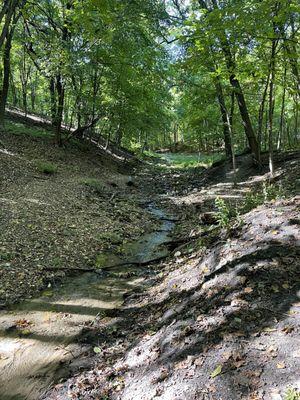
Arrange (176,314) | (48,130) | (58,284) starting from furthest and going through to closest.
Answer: (48,130), (58,284), (176,314)

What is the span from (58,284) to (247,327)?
13.7 ft

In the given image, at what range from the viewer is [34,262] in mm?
7184

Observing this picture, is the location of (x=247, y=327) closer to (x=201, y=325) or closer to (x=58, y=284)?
(x=201, y=325)

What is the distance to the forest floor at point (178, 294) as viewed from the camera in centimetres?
341

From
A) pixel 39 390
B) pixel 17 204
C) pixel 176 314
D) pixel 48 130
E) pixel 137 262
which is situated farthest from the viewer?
pixel 48 130

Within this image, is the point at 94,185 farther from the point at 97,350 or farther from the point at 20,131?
the point at 97,350

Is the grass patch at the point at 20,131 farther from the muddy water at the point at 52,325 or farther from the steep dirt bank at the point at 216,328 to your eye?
the steep dirt bank at the point at 216,328

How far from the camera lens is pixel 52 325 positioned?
5.55 m

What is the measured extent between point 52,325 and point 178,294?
2143 mm

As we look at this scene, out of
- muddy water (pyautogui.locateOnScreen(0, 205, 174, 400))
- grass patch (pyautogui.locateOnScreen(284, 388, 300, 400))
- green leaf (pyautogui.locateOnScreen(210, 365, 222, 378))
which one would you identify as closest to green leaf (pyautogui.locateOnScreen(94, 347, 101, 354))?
muddy water (pyautogui.locateOnScreen(0, 205, 174, 400))

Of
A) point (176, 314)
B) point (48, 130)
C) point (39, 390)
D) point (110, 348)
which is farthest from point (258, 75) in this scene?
point (48, 130)

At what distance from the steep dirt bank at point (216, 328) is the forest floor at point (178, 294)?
0.01m

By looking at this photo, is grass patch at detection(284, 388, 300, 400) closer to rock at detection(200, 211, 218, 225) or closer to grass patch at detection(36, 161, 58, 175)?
rock at detection(200, 211, 218, 225)

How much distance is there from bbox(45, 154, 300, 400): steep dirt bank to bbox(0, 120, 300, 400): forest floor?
1cm
